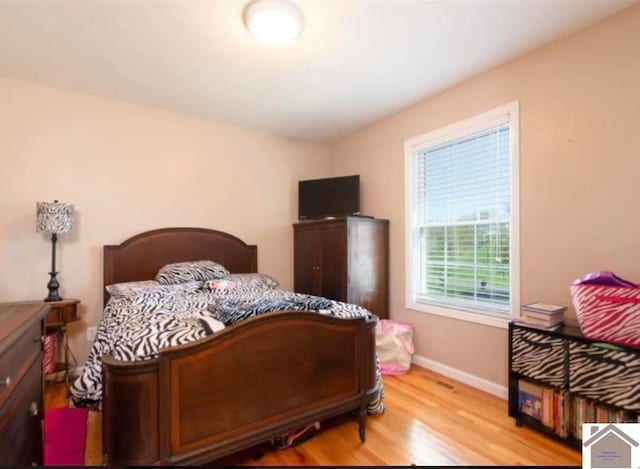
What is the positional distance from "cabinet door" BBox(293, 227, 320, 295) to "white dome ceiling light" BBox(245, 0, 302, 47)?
76.7 inches

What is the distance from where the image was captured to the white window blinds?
2.56 metres

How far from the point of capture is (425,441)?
6.25 ft

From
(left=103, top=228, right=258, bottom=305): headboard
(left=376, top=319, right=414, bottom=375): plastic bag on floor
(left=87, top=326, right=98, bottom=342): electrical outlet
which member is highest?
(left=103, top=228, right=258, bottom=305): headboard

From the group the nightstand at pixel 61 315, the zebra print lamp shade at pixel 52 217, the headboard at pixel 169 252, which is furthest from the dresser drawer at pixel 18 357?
the headboard at pixel 169 252

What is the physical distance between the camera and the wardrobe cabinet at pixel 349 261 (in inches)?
124

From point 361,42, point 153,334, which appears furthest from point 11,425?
point 361,42

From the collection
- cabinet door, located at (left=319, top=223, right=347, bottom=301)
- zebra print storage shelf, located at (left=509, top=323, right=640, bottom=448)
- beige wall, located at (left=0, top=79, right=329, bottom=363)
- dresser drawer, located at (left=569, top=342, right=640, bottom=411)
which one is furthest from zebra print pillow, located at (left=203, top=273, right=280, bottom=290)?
dresser drawer, located at (left=569, top=342, right=640, bottom=411)

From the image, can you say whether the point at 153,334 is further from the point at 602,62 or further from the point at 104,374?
the point at 602,62

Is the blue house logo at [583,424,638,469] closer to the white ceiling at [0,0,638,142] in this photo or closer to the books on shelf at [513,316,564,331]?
the books on shelf at [513,316,564,331]

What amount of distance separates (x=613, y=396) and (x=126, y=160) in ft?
12.8

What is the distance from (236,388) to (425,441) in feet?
3.88

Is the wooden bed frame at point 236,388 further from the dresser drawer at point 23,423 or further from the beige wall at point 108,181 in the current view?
the beige wall at point 108,181

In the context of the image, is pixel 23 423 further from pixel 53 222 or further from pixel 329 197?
pixel 329 197

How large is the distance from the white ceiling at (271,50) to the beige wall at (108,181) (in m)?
0.27
